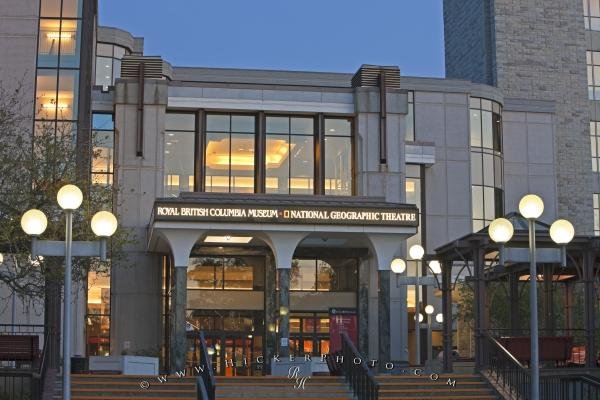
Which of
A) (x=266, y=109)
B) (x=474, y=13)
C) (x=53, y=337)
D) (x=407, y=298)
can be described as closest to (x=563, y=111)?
(x=474, y=13)

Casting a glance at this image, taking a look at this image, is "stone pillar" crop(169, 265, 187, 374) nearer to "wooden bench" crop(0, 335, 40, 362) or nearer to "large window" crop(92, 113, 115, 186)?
"wooden bench" crop(0, 335, 40, 362)

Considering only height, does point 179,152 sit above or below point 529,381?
above

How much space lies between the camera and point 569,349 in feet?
90.3

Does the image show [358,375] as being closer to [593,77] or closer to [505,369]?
[505,369]

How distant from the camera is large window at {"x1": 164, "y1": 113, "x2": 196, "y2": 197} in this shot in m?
43.3

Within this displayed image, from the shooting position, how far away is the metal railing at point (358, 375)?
22625 mm

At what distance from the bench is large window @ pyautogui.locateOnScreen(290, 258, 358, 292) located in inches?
648

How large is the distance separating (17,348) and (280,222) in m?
10.9

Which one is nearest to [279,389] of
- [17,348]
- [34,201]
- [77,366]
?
[17,348]

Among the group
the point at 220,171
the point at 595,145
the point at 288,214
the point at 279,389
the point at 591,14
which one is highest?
the point at 591,14

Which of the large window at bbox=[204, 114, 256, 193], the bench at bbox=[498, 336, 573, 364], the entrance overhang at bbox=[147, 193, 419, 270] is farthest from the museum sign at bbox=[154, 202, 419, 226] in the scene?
the large window at bbox=[204, 114, 256, 193]

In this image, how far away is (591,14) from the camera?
75000 millimetres

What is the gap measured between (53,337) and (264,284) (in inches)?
669

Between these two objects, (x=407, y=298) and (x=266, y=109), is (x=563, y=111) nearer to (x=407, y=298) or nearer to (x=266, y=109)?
A: (x=407, y=298)
